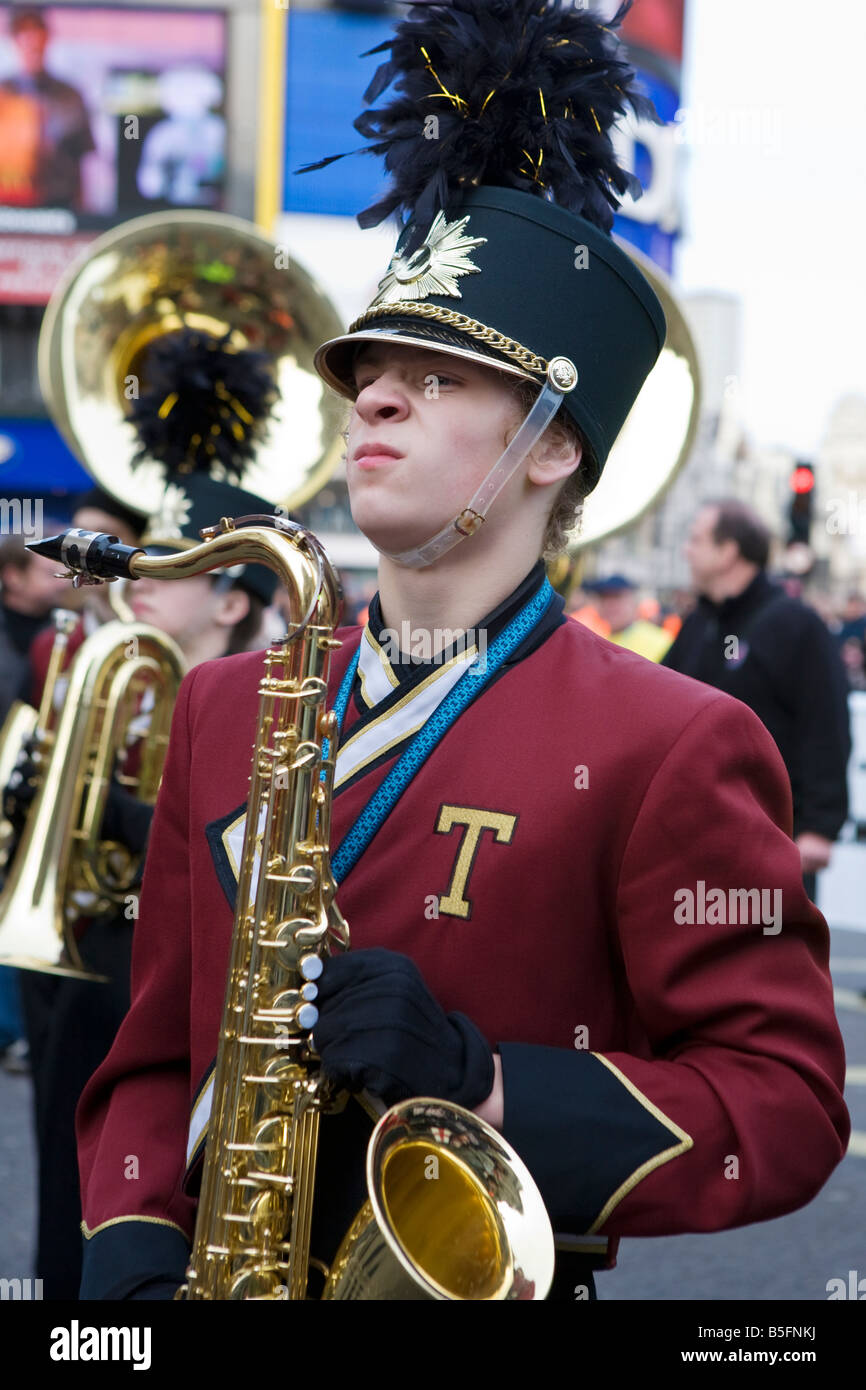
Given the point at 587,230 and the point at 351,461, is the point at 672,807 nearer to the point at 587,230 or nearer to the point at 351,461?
the point at 351,461

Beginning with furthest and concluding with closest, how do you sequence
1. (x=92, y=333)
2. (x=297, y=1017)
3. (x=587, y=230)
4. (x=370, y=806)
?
(x=92, y=333)
(x=587, y=230)
(x=370, y=806)
(x=297, y=1017)

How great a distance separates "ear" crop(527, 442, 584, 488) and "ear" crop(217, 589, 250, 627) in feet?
6.63

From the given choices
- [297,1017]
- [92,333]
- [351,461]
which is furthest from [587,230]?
[92,333]

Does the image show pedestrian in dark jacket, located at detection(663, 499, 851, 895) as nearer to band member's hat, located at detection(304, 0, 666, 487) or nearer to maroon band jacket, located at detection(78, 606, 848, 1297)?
band member's hat, located at detection(304, 0, 666, 487)

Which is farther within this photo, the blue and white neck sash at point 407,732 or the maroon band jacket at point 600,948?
the blue and white neck sash at point 407,732

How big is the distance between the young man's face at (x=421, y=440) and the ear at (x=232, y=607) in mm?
2030

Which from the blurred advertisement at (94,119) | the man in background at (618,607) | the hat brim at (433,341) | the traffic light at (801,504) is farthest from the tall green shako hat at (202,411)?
the blurred advertisement at (94,119)

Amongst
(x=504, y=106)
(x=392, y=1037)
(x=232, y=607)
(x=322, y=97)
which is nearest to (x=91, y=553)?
(x=392, y=1037)

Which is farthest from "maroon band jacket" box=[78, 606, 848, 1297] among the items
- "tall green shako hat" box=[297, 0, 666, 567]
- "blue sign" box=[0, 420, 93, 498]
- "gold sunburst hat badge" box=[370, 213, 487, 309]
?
"blue sign" box=[0, 420, 93, 498]

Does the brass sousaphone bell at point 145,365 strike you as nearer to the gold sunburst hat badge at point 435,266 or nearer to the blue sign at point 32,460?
the gold sunburst hat badge at point 435,266

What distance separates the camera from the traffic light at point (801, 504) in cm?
1270

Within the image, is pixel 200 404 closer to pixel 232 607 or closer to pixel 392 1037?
pixel 232 607
